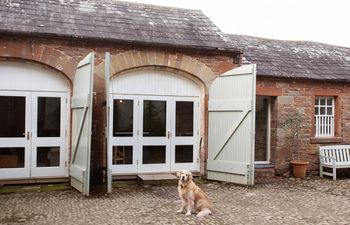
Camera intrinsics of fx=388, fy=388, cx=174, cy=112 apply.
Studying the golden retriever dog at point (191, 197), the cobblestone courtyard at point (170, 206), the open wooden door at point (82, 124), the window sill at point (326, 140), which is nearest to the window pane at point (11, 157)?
the cobblestone courtyard at point (170, 206)

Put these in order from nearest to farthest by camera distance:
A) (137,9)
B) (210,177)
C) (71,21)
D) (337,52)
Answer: (71,21) < (210,177) < (137,9) < (337,52)

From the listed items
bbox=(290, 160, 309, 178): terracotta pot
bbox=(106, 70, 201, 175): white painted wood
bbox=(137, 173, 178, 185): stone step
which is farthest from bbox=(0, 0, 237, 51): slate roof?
bbox=(290, 160, 309, 178): terracotta pot

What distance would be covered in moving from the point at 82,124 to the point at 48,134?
1.33 meters

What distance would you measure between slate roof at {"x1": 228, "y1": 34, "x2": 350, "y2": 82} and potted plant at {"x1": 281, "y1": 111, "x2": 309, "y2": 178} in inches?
52.8

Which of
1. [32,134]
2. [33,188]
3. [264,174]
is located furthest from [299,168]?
[32,134]

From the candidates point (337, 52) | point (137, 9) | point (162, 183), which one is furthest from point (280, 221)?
point (337, 52)

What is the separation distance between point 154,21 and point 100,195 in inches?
211

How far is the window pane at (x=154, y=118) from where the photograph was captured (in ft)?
34.7

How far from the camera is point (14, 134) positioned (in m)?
9.44

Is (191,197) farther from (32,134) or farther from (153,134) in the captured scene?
(32,134)

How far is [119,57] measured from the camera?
10164mm

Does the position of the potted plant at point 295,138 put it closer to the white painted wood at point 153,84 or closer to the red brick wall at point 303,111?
the red brick wall at point 303,111

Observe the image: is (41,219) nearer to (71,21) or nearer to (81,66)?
(81,66)

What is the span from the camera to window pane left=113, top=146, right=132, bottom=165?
33.8 feet
